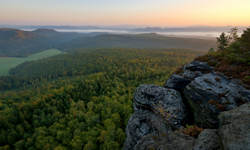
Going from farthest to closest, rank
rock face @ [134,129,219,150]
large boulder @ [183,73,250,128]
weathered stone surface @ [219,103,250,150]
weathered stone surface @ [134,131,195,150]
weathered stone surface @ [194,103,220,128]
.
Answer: weathered stone surface @ [194,103,220,128] → large boulder @ [183,73,250,128] → weathered stone surface @ [134,131,195,150] → rock face @ [134,129,219,150] → weathered stone surface @ [219,103,250,150]

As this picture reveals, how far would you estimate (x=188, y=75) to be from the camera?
88.8 feet

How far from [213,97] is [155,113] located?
39.0 feet

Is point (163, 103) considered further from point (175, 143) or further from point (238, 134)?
point (238, 134)

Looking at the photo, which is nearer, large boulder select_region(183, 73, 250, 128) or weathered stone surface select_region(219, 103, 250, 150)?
weathered stone surface select_region(219, 103, 250, 150)

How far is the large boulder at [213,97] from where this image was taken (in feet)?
55.1

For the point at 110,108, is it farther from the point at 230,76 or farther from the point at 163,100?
the point at 230,76

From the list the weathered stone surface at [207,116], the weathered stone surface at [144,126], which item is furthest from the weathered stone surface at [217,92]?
the weathered stone surface at [144,126]

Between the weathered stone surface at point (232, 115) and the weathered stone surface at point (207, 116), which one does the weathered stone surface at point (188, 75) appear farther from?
the weathered stone surface at point (232, 115)

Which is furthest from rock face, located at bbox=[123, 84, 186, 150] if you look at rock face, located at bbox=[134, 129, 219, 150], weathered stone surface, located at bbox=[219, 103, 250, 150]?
weathered stone surface, located at bbox=[219, 103, 250, 150]

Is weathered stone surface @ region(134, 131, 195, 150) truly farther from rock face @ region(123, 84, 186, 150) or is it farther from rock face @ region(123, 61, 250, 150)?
rock face @ region(123, 84, 186, 150)

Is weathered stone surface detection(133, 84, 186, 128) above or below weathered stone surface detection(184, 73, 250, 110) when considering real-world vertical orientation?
below

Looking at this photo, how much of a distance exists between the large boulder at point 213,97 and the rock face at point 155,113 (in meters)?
3.44

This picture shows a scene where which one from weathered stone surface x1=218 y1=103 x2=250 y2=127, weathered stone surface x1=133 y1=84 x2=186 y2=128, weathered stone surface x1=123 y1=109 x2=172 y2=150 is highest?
weathered stone surface x1=218 y1=103 x2=250 y2=127

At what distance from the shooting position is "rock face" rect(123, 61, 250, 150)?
34.8 feet
